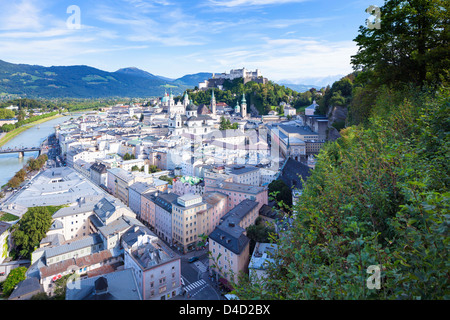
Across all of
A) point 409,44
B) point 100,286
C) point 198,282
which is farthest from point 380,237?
point 198,282

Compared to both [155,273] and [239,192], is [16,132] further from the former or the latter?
[155,273]

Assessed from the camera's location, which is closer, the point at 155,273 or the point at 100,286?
the point at 100,286

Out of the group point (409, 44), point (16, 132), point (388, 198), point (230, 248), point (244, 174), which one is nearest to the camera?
point (388, 198)

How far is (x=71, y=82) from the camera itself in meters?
120

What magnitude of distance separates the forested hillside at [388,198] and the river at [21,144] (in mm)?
34412

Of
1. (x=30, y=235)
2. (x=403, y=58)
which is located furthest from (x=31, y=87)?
(x=403, y=58)

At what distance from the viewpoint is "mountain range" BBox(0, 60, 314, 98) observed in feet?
281

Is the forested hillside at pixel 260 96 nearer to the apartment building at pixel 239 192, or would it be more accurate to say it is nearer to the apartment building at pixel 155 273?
the apartment building at pixel 239 192

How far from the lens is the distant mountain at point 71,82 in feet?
281

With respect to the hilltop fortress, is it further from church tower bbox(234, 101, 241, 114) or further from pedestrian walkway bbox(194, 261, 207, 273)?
pedestrian walkway bbox(194, 261, 207, 273)

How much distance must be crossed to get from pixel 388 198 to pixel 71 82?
5478 inches

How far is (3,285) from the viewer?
11891 mm
